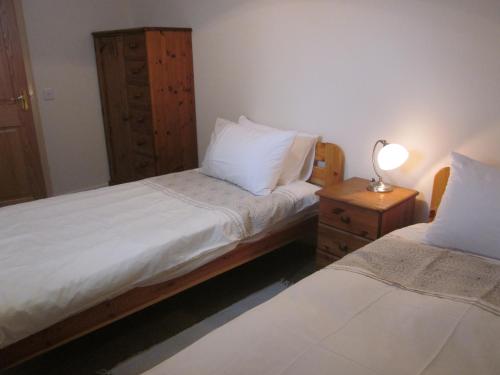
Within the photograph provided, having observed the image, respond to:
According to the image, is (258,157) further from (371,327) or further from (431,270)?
(371,327)

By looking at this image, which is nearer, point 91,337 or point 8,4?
point 91,337

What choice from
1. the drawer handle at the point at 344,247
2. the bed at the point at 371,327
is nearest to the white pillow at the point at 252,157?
the drawer handle at the point at 344,247

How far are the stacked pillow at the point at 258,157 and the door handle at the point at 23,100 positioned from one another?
177 cm

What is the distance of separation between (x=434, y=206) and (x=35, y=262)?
194 centimetres

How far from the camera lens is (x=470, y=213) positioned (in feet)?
5.49

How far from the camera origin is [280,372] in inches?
41.6

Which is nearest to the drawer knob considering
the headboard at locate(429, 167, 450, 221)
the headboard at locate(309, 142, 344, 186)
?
the headboard at locate(309, 142, 344, 186)

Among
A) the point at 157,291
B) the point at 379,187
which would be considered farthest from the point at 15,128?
the point at 379,187

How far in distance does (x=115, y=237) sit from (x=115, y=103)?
2.11 m

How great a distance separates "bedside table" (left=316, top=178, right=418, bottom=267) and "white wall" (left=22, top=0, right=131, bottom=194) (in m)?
2.54

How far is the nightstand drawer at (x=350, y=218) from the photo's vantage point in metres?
2.09

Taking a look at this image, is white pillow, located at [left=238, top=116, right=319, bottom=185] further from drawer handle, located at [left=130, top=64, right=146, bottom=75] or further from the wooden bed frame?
drawer handle, located at [left=130, top=64, right=146, bottom=75]

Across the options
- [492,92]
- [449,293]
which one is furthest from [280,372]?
[492,92]

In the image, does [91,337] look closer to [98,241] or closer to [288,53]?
[98,241]
